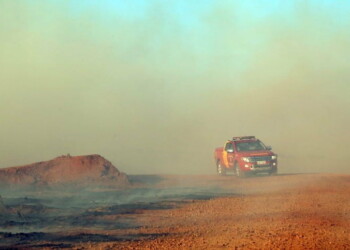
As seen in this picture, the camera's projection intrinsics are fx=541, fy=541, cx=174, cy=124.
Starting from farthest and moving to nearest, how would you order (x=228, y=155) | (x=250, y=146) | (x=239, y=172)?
(x=228, y=155), (x=250, y=146), (x=239, y=172)

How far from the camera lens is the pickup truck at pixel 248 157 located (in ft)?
82.3

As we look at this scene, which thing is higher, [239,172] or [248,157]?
[248,157]

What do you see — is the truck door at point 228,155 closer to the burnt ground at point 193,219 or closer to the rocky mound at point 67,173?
the rocky mound at point 67,173

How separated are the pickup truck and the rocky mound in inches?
206

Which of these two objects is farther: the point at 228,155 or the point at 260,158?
the point at 228,155

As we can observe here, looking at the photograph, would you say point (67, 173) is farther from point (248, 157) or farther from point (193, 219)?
point (193, 219)

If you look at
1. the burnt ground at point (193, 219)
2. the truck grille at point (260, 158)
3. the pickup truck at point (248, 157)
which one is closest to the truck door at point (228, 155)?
the pickup truck at point (248, 157)

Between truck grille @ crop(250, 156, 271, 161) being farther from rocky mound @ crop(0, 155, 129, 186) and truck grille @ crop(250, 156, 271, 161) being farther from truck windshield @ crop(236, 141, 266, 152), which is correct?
rocky mound @ crop(0, 155, 129, 186)

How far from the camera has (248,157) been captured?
2498 cm

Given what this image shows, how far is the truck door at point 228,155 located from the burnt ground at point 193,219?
5522 mm

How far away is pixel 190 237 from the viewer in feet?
32.8

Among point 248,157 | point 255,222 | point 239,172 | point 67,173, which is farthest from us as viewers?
point 67,173

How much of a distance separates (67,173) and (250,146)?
29.2ft

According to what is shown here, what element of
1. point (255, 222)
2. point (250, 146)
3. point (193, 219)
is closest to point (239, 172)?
point (250, 146)
